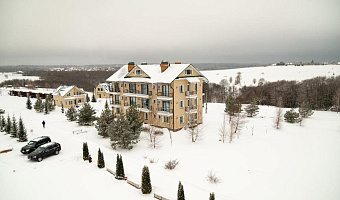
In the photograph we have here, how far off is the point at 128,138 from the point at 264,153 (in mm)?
15236

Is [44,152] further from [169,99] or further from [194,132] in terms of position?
[194,132]

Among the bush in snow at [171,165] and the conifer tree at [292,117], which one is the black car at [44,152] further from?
the conifer tree at [292,117]

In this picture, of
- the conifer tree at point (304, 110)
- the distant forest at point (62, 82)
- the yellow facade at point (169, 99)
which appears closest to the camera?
the yellow facade at point (169, 99)

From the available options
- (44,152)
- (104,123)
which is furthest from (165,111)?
Result: (44,152)

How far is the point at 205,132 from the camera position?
2980 centimetres

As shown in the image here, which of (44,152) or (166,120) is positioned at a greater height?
(166,120)

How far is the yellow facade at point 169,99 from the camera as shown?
96.8 feet

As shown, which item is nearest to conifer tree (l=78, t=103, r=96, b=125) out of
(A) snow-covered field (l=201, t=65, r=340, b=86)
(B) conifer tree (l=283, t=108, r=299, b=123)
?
(B) conifer tree (l=283, t=108, r=299, b=123)

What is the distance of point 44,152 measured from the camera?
20.2 meters

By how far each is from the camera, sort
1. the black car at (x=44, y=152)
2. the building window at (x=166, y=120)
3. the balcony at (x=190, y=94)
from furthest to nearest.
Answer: the balcony at (x=190, y=94), the building window at (x=166, y=120), the black car at (x=44, y=152)

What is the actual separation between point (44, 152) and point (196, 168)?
15.1 m

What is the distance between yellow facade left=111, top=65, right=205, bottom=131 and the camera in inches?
1162

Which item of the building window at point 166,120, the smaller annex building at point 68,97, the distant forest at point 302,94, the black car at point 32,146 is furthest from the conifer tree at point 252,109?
the smaller annex building at point 68,97

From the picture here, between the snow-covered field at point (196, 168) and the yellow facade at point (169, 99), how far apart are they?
117 inches
